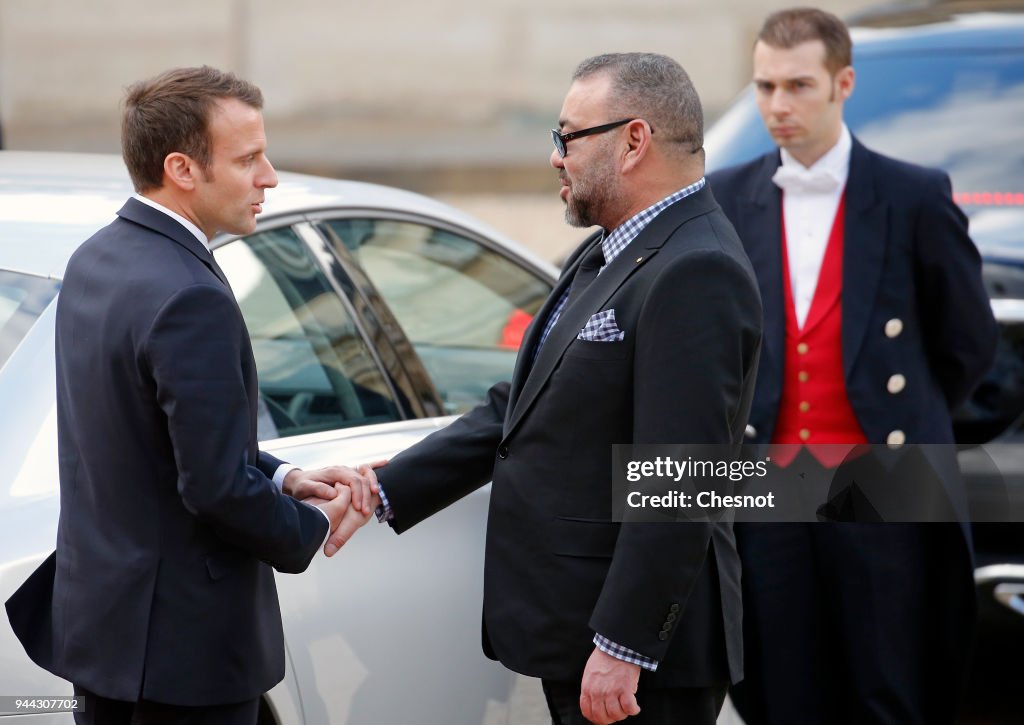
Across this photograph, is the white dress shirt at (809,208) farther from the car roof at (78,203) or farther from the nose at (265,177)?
the nose at (265,177)

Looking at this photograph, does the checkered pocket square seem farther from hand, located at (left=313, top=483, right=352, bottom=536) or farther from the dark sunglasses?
hand, located at (left=313, top=483, right=352, bottom=536)

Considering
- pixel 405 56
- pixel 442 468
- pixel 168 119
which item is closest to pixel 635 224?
pixel 442 468

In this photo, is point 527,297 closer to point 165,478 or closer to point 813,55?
point 813,55

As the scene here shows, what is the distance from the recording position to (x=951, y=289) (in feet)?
11.1

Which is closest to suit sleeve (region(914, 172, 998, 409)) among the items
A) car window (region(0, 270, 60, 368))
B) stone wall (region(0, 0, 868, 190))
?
car window (region(0, 270, 60, 368))

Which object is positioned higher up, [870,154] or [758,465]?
[870,154]

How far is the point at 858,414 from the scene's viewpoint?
3.39 meters

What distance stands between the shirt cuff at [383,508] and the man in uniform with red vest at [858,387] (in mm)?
973

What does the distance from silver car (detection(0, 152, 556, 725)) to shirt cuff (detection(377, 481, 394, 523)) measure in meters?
0.06

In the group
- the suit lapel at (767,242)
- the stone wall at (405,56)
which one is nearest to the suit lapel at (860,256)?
the suit lapel at (767,242)

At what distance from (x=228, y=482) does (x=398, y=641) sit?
81 centimetres

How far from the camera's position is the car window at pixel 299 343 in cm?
313

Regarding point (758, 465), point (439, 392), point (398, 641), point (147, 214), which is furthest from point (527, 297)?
point (147, 214)

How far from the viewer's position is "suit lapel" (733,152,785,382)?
11.3ft
